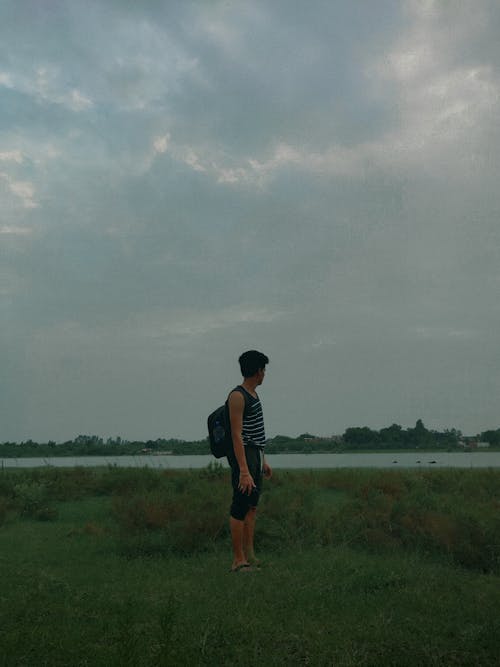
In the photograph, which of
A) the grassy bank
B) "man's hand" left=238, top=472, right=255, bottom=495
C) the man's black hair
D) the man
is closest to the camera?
the grassy bank

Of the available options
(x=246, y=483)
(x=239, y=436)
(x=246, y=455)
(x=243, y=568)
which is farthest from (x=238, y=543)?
(x=239, y=436)

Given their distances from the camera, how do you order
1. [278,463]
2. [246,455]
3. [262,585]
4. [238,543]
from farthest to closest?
[278,463], [246,455], [238,543], [262,585]

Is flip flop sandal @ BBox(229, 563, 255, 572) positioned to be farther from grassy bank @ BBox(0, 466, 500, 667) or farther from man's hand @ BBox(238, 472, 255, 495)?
man's hand @ BBox(238, 472, 255, 495)

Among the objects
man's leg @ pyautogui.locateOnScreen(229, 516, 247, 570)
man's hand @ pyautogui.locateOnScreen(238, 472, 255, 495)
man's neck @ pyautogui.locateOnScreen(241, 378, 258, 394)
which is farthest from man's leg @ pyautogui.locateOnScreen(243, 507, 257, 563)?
man's neck @ pyautogui.locateOnScreen(241, 378, 258, 394)

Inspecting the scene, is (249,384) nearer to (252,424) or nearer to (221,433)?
(252,424)

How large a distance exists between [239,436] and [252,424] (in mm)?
302

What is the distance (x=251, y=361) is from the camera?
6.85 m

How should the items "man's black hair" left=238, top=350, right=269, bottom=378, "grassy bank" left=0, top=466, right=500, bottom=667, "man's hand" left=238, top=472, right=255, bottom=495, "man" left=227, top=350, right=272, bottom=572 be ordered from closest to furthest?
"grassy bank" left=0, top=466, right=500, bottom=667 → "man's hand" left=238, top=472, right=255, bottom=495 → "man" left=227, top=350, right=272, bottom=572 → "man's black hair" left=238, top=350, right=269, bottom=378

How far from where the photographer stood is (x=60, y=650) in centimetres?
390

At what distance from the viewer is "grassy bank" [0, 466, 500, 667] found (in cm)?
393

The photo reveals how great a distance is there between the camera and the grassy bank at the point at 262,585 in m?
3.93

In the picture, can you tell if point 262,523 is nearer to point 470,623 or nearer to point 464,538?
point 464,538

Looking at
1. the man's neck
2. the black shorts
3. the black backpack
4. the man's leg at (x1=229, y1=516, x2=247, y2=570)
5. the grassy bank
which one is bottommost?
the grassy bank

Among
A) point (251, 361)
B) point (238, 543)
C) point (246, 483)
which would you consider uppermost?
point (251, 361)
